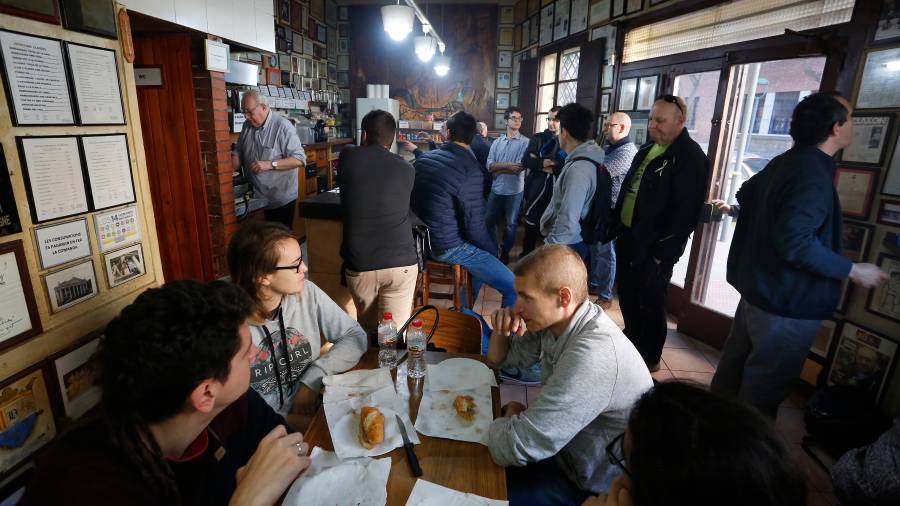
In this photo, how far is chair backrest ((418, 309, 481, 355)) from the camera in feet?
6.98

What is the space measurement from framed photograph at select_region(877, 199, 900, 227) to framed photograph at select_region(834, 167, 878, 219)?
0.06m

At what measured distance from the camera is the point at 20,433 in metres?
1.53

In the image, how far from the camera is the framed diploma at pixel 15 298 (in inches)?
56.5

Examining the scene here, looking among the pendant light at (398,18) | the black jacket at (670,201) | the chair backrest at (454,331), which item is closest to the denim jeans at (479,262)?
the black jacket at (670,201)

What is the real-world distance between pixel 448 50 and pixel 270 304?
854 centimetres

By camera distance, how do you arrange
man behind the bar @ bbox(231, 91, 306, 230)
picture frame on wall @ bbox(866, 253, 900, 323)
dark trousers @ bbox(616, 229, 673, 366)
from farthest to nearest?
man behind the bar @ bbox(231, 91, 306, 230) → dark trousers @ bbox(616, 229, 673, 366) → picture frame on wall @ bbox(866, 253, 900, 323)

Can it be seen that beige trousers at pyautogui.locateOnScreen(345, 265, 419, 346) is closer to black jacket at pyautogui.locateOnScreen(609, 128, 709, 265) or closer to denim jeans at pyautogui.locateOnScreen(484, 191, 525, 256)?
black jacket at pyautogui.locateOnScreen(609, 128, 709, 265)

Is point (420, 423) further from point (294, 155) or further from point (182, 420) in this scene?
point (294, 155)

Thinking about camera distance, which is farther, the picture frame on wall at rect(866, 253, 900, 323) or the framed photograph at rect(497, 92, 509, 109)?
the framed photograph at rect(497, 92, 509, 109)

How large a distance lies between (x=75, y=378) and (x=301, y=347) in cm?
84

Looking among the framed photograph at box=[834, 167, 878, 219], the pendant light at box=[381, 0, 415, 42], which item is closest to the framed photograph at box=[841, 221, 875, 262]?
the framed photograph at box=[834, 167, 878, 219]

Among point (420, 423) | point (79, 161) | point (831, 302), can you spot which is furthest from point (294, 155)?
point (831, 302)

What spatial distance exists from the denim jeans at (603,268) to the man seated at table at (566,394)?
2.99 m

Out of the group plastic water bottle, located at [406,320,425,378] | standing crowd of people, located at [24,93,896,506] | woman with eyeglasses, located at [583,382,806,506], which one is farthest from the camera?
plastic water bottle, located at [406,320,425,378]
